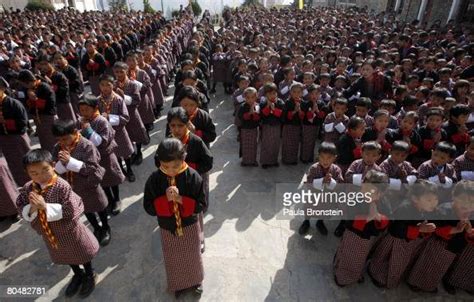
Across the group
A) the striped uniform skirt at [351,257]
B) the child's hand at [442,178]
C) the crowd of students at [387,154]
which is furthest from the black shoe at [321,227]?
the child's hand at [442,178]

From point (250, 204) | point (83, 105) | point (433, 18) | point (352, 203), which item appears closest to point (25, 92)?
point (83, 105)

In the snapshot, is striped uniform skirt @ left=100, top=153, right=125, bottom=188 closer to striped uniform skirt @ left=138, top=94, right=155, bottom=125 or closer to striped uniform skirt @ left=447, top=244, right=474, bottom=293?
striped uniform skirt @ left=138, top=94, right=155, bottom=125

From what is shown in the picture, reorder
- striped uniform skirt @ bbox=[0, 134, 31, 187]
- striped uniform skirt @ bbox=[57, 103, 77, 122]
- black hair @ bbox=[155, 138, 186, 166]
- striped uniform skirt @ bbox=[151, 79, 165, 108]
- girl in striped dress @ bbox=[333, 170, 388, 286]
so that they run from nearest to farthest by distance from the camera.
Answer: black hair @ bbox=[155, 138, 186, 166] → girl in striped dress @ bbox=[333, 170, 388, 286] → striped uniform skirt @ bbox=[0, 134, 31, 187] → striped uniform skirt @ bbox=[57, 103, 77, 122] → striped uniform skirt @ bbox=[151, 79, 165, 108]

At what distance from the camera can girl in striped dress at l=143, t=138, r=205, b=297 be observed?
8.43 feet

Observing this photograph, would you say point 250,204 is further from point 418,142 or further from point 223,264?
point 418,142

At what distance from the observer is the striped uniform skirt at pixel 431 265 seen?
3164 millimetres

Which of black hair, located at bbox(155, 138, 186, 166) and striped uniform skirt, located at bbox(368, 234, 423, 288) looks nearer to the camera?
black hair, located at bbox(155, 138, 186, 166)

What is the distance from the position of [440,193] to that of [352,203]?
2.79 feet

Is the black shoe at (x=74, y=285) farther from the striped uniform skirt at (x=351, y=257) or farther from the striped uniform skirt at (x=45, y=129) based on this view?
the striped uniform skirt at (x=45, y=129)

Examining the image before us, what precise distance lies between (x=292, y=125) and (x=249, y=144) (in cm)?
80

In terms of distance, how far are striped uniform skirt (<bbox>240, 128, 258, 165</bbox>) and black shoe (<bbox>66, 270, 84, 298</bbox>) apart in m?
3.16

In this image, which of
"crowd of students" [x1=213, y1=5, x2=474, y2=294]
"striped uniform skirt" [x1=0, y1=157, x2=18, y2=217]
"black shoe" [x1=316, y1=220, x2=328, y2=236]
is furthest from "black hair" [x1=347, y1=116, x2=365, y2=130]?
"striped uniform skirt" [x1=0, y1=157, x2=18, y2=217]

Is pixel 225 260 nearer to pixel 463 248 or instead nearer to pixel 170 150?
pixel 170 150

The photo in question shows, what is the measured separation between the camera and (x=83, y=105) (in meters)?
3.71
